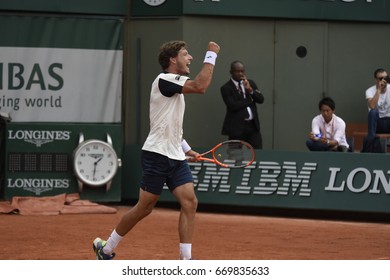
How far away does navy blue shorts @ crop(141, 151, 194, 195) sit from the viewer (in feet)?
27.3

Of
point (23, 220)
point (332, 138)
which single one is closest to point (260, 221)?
point (332, 138)

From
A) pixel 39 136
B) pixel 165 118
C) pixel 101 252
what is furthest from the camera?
pixel 39 136

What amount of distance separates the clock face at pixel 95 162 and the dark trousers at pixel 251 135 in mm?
1772

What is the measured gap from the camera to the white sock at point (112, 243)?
852 centimetres

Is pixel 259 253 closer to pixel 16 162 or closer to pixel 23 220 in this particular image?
pixel 23 220

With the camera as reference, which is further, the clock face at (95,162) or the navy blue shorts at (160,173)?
the clock face at (95,162)

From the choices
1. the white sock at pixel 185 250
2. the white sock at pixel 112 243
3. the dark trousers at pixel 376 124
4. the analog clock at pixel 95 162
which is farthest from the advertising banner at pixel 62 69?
the white sock at pixel 185 250

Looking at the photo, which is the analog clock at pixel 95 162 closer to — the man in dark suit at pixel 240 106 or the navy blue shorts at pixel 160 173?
the man in dark suit at pixel 240 106

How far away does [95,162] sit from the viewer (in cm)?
1427

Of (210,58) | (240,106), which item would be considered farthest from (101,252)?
(240,106)

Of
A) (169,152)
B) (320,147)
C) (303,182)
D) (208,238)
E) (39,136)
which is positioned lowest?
(208,238)

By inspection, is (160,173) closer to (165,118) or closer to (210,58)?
(165,118)

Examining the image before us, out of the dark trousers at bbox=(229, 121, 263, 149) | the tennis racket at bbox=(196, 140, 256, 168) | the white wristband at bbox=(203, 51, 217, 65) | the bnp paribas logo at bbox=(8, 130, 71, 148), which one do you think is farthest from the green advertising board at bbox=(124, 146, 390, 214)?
the white wristband at bbox=(203, 51, 217, 65)

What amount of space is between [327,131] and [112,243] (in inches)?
245
